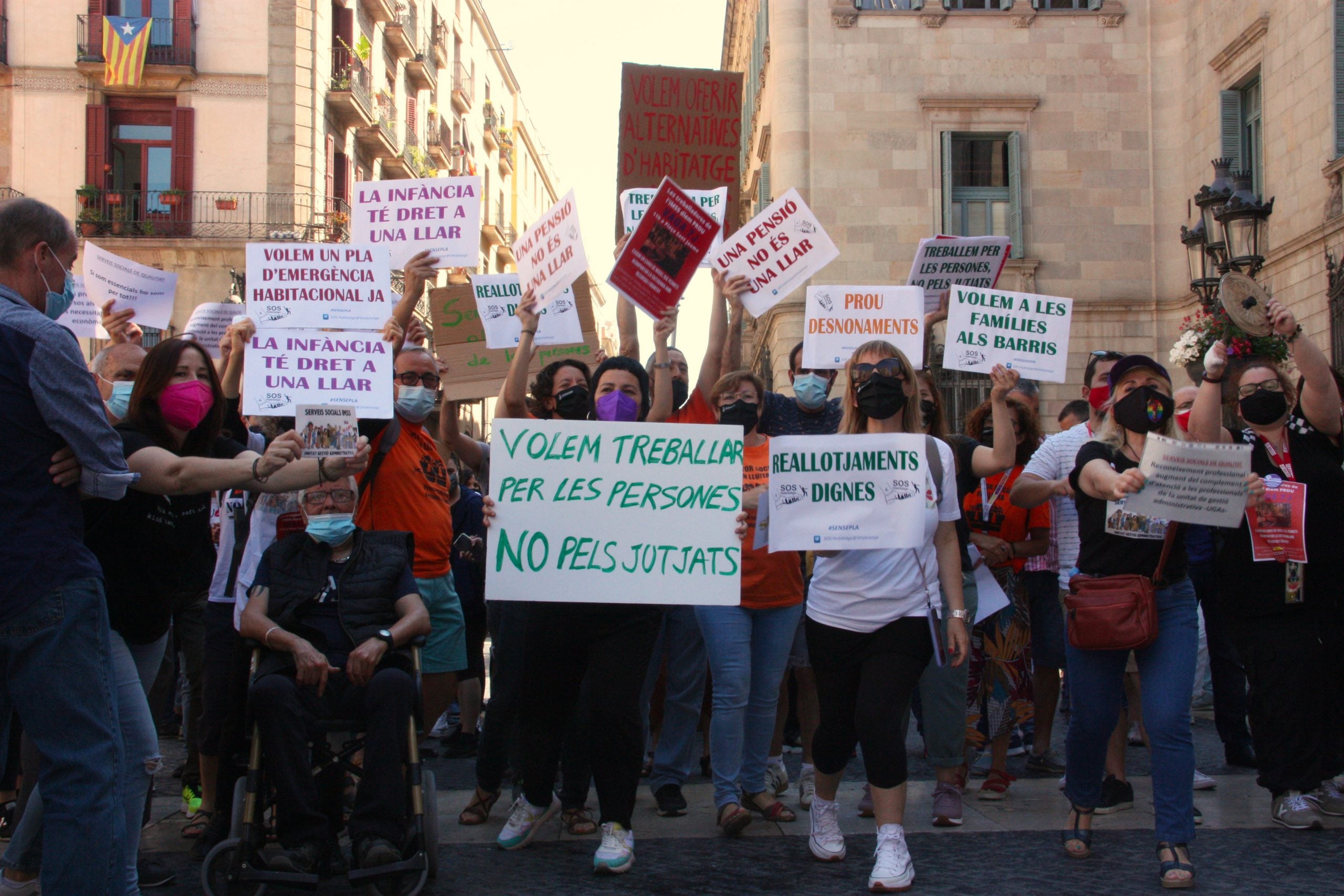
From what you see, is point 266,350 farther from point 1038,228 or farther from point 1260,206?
point 1038,228

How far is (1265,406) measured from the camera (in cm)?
504

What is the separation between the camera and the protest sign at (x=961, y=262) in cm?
710

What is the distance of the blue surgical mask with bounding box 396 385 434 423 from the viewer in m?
5.44

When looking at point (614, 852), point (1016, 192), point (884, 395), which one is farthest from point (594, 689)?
point (1016, 192)

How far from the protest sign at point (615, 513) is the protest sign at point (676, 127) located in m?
3.39

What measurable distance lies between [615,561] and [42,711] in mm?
2072

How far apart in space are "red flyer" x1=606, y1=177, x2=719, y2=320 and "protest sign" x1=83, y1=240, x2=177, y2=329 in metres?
3.12

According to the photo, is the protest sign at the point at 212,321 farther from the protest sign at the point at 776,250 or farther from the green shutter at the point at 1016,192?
the green shutter at the point at 1016,192

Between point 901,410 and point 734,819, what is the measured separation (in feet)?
5.82

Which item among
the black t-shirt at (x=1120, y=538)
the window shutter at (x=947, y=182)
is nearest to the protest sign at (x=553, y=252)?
the black t-shirt at (x=1120, y=538)

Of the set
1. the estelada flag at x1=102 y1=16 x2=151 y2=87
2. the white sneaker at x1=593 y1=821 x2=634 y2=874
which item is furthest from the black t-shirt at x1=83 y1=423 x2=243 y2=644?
the estelada flag at x1=102 y1=16 x2=151 y2=87

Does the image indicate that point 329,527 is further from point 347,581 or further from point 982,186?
point 982,186

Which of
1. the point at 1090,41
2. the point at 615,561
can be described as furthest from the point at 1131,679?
the point at 1090,41

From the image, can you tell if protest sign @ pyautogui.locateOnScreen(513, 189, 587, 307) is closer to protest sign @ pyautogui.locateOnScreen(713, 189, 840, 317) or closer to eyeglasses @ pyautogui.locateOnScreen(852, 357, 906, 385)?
protest sign @ pyautogui.locateOnScreen(713, 189, 840, 317)
